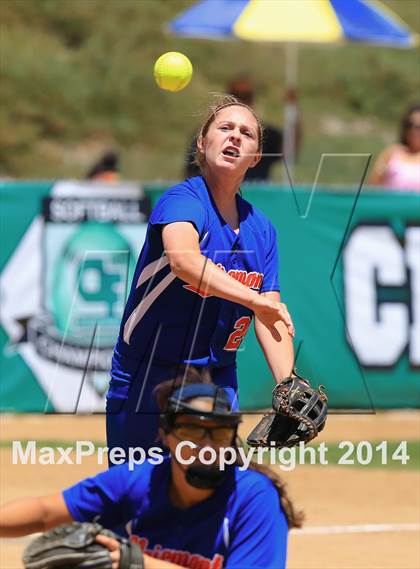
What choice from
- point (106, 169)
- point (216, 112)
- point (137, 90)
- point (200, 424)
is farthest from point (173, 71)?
point (137, 90)

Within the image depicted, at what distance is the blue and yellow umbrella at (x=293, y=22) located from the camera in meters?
12.3

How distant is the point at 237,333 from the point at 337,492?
3.51m

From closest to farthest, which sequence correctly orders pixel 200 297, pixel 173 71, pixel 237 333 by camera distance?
1. pixel 200 297
2. pixel 237 333
3. pixel 173 71

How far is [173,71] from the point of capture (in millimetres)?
5473

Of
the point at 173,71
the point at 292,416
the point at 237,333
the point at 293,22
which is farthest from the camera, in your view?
the point at 293,22

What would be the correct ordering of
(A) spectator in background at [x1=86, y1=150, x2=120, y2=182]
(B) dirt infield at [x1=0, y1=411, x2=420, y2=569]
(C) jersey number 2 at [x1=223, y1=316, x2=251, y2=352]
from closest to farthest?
(C) jersey number 2 at [x1=223, y1=316, x2=251, y2=352] → (B) dirt infield at [x1=0, y1=411, x2=420, y2=569] → (A) spectator in background at [x1=86, y1=150, x2=120, y2=182]

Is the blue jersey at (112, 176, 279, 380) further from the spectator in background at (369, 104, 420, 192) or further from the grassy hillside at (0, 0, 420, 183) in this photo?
the grassy hillside at (0, 0, 420, 183)

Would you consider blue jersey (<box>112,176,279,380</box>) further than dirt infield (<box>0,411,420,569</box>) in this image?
No

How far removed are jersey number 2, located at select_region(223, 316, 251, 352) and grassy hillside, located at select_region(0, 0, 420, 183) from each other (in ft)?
47.0

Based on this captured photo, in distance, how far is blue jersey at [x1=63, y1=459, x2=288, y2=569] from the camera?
366 cm

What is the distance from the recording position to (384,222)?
9.77 metres

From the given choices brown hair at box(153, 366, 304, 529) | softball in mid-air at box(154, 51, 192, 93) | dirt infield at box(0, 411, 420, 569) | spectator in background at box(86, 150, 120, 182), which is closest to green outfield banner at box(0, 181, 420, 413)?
dirt infield at box(0, 411, 420, 569)

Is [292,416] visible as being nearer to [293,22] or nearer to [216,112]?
[216,112]

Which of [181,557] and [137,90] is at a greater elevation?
[137,90]
